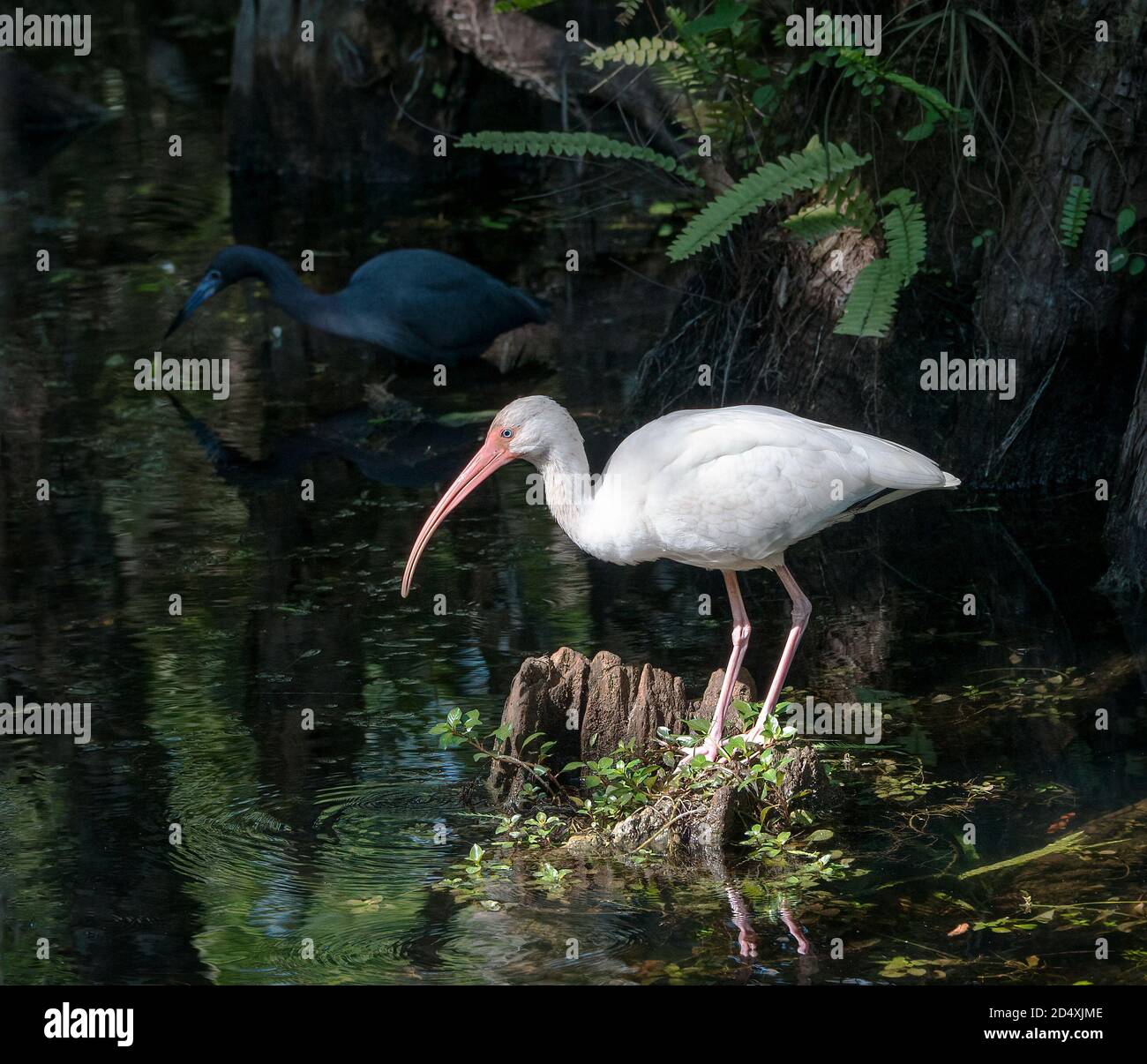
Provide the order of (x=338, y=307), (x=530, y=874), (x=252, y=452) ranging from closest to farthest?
(x=530, y=874) → (x=252, y=452) → (x=338, y=307)

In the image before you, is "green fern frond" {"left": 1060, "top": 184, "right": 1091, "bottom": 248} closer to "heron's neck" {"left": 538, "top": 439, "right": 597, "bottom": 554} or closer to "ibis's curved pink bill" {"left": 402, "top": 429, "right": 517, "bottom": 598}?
"heron's neck" {"left": 538, "top": 439, "right": 597, "bottom": 554}

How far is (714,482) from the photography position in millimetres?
6855

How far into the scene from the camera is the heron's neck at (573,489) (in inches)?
276

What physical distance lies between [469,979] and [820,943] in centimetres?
116

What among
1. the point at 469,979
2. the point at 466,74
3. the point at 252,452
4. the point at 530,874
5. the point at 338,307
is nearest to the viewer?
the point at 469,979

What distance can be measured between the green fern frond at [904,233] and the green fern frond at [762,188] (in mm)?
335

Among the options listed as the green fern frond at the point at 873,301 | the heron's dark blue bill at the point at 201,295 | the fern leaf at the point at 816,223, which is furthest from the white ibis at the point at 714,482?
the heron's dark blue bill at the point at 201,295

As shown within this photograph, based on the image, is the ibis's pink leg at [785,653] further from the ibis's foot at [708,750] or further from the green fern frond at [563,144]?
the green fern frond at [563,144]

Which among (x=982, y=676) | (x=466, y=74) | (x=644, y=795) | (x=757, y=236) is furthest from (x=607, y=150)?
(x=466, y=74)

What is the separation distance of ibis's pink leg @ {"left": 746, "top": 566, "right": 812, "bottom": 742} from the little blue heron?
526 centimetres

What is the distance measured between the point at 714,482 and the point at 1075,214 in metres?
3.50

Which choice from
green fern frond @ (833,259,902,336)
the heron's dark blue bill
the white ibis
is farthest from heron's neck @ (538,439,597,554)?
the heron's dark blue bill

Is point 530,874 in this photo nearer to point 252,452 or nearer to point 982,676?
point 982,676

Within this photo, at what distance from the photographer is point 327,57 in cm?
1653
